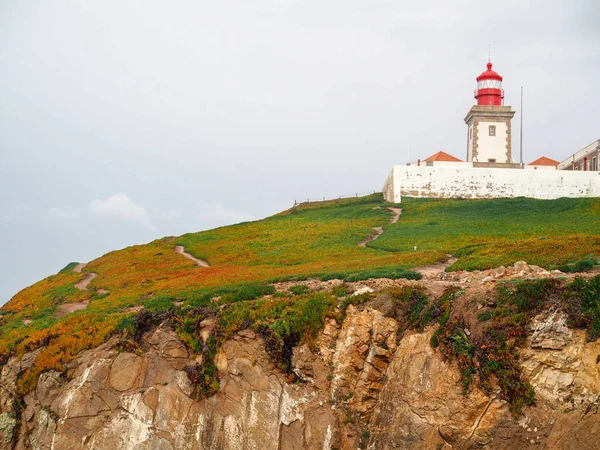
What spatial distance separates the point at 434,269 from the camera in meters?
26.5

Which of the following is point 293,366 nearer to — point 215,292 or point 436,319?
point 436,319

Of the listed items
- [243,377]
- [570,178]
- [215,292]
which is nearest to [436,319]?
[243,377]

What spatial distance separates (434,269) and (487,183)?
3196cm

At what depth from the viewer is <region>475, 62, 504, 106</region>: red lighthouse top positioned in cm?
6075

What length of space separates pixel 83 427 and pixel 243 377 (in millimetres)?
4657

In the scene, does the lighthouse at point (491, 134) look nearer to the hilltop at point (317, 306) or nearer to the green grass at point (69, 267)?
the hilltop at point (317, 306)

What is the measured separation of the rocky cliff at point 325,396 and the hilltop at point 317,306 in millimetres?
94

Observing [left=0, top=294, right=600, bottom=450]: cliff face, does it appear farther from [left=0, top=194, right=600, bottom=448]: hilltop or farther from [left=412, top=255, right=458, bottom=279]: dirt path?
[left=412, top=255, right=458, bottom=279]: dirt path

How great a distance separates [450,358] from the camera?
13.9m

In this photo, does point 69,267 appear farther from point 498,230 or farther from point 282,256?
point 498,230

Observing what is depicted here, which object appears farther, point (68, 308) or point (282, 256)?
point (282, 256)

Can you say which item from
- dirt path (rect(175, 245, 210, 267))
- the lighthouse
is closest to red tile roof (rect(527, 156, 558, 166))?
the lighthouse

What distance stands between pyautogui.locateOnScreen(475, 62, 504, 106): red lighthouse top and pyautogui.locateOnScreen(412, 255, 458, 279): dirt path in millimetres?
36039

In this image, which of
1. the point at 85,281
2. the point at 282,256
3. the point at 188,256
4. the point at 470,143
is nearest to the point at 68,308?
the point at 85,281
